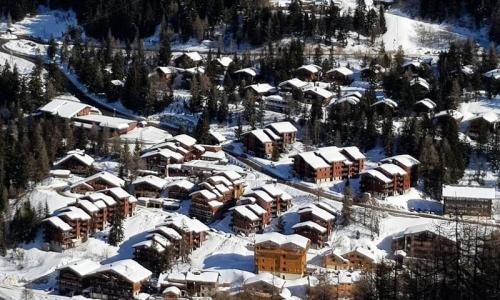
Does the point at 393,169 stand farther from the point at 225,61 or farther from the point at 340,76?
the point at 225,61

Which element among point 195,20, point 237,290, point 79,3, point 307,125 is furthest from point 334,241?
point 79,3

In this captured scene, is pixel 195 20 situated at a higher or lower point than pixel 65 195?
higher

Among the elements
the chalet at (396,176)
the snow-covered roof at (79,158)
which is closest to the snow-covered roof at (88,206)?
the snow-covered roof at (79,158)

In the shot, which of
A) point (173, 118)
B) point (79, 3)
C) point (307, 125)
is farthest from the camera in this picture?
point (79, 3)

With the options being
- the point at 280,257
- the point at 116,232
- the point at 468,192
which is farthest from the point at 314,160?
the point at 116,232

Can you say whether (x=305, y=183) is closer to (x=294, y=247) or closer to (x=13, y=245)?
(x=294, y=247)

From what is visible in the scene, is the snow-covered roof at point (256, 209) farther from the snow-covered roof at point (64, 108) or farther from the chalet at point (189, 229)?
the snow-covered roof at point (64, 108)
